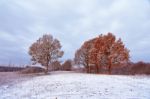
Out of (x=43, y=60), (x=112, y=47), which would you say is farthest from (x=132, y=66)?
(x=43, y=60)

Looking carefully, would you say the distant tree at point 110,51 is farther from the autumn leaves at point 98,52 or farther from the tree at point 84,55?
the tree at point 84,55

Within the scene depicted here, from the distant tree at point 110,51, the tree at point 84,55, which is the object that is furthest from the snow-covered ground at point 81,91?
the tree at point 84,55

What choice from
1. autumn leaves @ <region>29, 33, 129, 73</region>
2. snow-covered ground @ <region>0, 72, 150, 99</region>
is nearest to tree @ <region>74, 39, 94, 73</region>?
autumn leaves @ <region>29, 33, 129, 73</region>

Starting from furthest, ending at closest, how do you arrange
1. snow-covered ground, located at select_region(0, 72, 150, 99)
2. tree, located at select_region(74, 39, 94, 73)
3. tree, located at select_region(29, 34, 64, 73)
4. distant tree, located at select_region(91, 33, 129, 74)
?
tree, located at select_region(74, 39, 94, 73)
tree, located at select_region(29, 34, 64, 73)
distant tree, located at select_region(91, 33, 129, 74)
snow-covered ground, located at select_region(0, 72, 150, 99)

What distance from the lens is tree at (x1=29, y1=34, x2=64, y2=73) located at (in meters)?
64.1

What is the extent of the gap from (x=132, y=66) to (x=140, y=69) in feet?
11.9

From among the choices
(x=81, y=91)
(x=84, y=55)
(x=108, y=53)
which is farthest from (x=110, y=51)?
(x=81, y=91)

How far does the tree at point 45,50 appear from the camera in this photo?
2525 inches

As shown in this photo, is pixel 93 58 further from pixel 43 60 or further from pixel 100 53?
pixel 43 60

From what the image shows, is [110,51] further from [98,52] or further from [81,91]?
[81,91]

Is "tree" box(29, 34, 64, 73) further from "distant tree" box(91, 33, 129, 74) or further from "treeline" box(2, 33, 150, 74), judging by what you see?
"distant tree" box(91, 33, 129, 74)

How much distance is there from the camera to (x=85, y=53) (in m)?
74.8

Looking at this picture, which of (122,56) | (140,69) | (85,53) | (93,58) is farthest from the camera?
(140,69)

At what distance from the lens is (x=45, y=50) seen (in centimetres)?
6400
